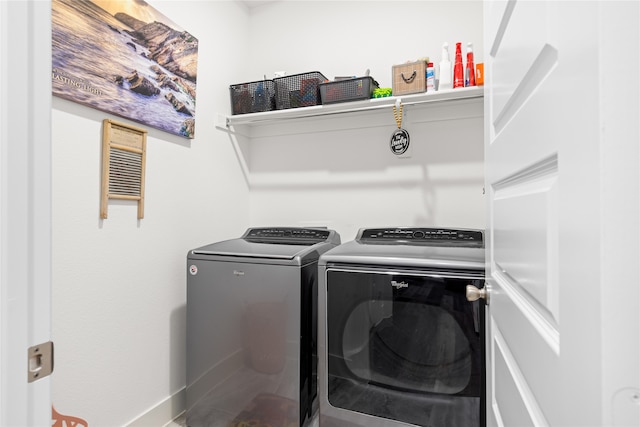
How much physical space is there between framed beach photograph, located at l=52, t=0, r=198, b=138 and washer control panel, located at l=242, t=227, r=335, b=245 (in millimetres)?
721

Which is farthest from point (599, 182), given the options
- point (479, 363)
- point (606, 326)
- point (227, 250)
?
point (227, 250)

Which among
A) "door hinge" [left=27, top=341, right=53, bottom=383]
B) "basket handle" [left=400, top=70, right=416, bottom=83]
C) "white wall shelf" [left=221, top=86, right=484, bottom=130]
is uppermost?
"basket handle" [left=400, top=70, right=416, bottom=83]

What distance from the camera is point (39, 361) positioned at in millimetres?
583

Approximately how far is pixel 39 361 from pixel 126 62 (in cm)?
153

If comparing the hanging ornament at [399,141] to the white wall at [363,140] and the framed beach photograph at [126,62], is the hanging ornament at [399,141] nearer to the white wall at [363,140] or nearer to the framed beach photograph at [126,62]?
the white wall at [363,140]

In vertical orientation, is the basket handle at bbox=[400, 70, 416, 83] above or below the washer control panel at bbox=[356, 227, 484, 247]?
above

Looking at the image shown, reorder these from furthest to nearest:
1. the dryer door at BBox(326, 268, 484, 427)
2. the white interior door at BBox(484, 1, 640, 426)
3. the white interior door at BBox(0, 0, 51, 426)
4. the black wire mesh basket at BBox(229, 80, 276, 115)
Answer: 1. the black wire mesh basket at BBox(229, 80, 276, 115)
2. the dryer door at BBox(326, 268, 484, 427)
3. the white interior door at BBox(0, 0, 51, 426)
4. the white interior door at BBox(484, 1, 640, 426)

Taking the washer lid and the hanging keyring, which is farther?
the hanging keyring

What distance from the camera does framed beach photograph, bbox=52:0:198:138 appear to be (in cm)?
143

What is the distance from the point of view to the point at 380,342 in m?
1.57

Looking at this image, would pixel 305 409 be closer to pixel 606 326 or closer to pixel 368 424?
pixel 368 424

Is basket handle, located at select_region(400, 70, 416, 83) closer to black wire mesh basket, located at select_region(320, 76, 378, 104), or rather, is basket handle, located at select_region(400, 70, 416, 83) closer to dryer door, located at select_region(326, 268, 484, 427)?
black wire mesh basket, located at select_region(320, 76, 378, 104)

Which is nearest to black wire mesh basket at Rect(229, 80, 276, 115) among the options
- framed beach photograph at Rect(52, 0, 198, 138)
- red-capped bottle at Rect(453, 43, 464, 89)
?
framed beach photograph at Rect(52, 0, 198, 138)

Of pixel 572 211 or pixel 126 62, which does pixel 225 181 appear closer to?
pixel 126 62
